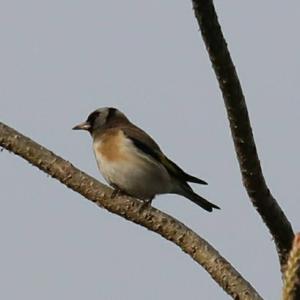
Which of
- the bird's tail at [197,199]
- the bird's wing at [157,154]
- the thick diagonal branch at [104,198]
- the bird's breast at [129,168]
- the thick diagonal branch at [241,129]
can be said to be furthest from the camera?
the bird's tail at [197,199]

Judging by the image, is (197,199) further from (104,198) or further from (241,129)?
(241,129)

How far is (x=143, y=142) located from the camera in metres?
7.96

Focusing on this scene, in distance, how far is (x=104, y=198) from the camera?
147 inches

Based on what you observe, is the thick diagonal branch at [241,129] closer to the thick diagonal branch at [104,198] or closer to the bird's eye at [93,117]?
the thick diagonal branch at [104,198]

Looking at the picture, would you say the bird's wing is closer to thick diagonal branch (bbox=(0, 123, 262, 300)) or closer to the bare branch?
thick diagonal branch (bbox=(0, 123, 262, 300))

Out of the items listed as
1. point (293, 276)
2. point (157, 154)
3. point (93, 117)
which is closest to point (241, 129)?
point (293, 276)

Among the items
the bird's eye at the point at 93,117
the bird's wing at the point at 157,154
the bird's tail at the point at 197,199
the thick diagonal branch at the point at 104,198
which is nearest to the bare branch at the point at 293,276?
the thick diagonal branch at the point at 104,198

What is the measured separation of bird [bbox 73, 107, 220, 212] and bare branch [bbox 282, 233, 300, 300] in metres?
5.31

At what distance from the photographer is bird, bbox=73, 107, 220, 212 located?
743cm

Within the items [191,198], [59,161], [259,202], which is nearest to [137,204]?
[59,161]

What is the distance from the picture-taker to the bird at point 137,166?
24.4 ft

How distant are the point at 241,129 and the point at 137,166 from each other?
4.61 meters

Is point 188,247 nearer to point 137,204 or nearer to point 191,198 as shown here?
point 137,204

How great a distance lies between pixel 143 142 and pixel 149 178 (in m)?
0.50
